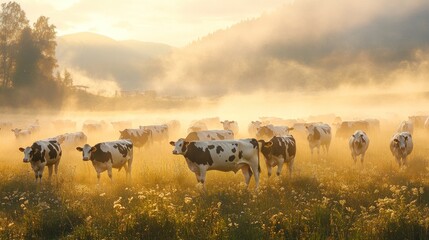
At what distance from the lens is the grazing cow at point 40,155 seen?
656 inches

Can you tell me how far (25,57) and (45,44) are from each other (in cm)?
348

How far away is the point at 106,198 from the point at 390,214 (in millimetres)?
8559

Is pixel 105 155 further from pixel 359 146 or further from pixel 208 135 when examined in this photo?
pixel 359 146

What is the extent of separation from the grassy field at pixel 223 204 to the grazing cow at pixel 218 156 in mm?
669

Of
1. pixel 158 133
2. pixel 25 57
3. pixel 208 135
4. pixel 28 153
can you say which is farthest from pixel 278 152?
pixel 25 57

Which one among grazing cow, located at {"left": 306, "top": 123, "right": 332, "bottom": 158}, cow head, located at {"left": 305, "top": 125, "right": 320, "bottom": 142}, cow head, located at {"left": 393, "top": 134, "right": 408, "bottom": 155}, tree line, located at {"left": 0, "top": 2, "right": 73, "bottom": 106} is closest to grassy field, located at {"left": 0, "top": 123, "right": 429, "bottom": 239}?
cow head, located at {"left": 393, "top": 134, "right": 408, "bottom": 155}

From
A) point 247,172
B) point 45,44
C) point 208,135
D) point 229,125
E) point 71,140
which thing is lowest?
point 247,172

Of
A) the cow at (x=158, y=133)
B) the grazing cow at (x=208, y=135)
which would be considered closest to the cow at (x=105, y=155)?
the grazing cow at (x=208, y=135)

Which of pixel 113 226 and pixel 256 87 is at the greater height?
pixel 256 87

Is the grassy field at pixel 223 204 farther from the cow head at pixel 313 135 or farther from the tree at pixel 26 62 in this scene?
the tree at pixel 26 62

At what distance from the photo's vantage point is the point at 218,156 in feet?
49.8

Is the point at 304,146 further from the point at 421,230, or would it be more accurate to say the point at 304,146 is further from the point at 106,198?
the point at 421,230

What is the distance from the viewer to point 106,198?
43.6 feet

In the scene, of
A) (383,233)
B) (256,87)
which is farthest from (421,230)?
(256,87)
